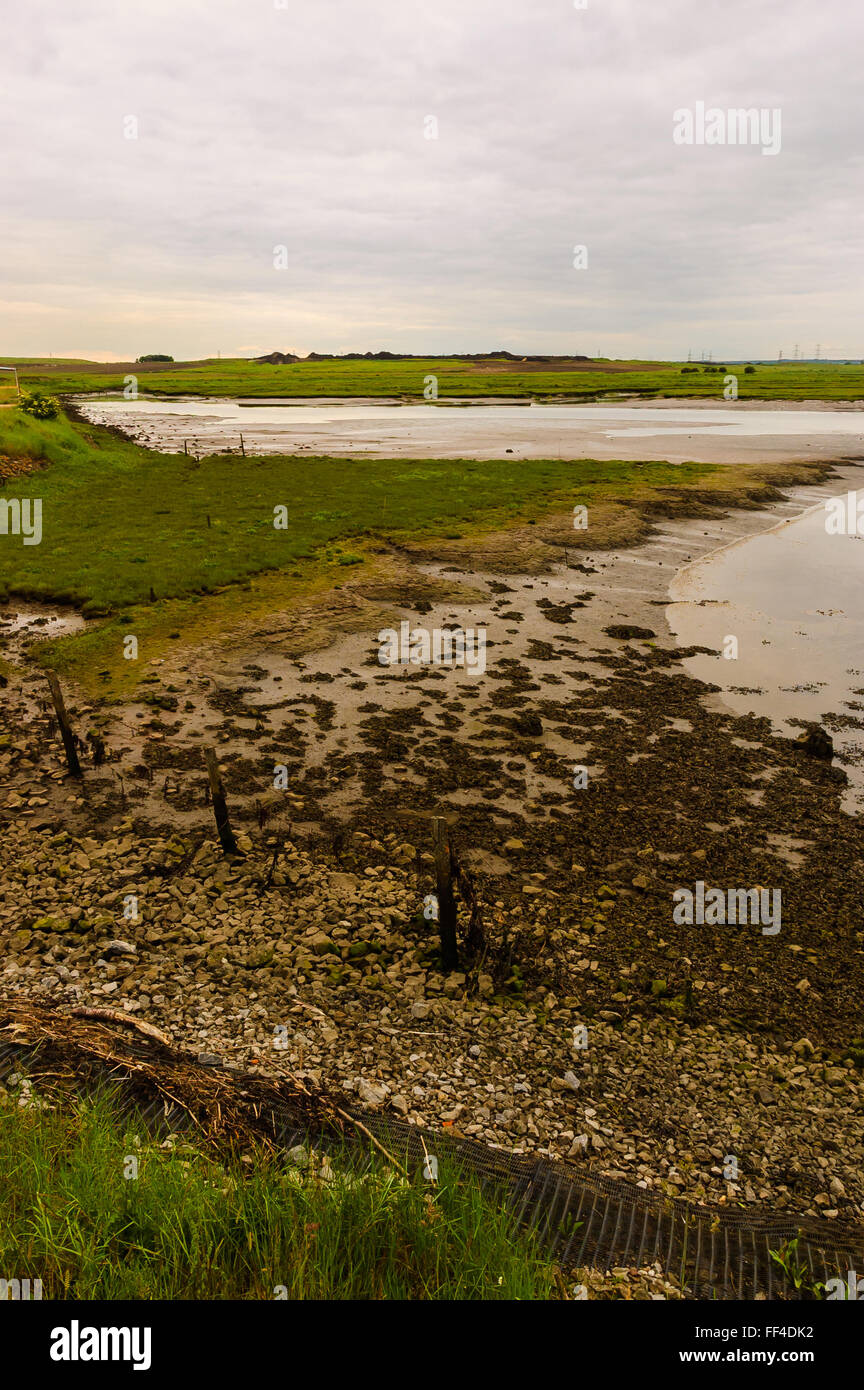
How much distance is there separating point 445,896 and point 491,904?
1.87 metres

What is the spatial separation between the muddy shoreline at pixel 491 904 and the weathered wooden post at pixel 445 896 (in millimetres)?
330

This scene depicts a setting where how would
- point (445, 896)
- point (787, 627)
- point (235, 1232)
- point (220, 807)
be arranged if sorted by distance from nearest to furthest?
point (235, 1232) → point (445, 896) → point (220, 807) → point (787, 627)

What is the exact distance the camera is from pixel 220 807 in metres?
12.3

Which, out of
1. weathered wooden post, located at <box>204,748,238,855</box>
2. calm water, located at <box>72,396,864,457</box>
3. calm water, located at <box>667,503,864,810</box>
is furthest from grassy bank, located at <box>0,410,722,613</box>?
weathered wooden post, located at <box>204,748,238,855</box>

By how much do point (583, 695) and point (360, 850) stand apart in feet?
27.8

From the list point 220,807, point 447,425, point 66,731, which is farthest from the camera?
point 447,425

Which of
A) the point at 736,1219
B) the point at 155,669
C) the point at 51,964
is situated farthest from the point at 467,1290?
the point at 155,669

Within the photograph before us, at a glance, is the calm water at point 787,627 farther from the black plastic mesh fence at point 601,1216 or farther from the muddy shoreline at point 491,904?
the black plastic mesh fence at point 601,1216

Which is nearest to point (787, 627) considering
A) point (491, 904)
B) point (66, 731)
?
point (491, 904)

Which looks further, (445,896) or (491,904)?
(491,904)

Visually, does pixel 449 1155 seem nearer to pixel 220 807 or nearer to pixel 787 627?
pixel 220 807

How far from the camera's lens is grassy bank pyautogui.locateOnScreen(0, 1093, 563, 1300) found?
5.54 metres

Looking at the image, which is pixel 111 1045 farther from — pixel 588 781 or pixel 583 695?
pixel 583 695

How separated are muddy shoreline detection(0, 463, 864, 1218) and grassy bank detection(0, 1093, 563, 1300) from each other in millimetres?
1697
